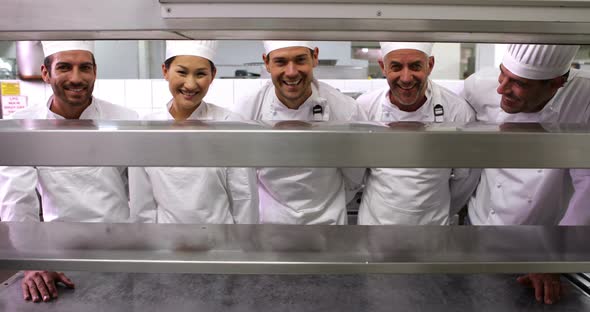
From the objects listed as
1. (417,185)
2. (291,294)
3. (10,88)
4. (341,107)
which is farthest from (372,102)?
(10,88)

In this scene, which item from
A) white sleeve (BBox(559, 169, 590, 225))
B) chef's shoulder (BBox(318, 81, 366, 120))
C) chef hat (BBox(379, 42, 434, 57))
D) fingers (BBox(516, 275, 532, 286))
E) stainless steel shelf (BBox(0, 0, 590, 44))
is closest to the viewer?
stainless steel shelf (BBox(0, 0, 590, 44))

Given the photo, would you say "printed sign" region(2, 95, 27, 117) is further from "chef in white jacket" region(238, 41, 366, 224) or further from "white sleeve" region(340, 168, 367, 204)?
"white sleeve" region(340, 168, 367, 204)

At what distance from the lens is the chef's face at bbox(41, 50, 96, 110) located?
1518 mm

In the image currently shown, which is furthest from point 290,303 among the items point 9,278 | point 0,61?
point 0,61

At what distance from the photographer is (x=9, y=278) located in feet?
3.68

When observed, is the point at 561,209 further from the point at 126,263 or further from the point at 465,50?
the point at 465,50

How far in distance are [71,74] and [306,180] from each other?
0.85m

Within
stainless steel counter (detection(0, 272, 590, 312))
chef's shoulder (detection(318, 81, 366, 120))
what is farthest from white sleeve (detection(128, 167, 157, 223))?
chef's shoulder (detection(318, 81, 366, 120))

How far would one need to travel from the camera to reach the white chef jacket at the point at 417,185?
1.62 m

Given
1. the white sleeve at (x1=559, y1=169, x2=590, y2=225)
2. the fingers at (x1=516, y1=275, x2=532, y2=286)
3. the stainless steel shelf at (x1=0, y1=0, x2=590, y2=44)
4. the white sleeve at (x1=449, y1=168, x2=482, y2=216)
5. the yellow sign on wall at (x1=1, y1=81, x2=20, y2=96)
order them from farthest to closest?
the yellow sign on wall at (x1=1, y1=81, x2=20, y2=96), the white sleeve at (x1=449, y1=168, x2=482, y2=216), the white sleeve at (x1=559, y1=169, x2=590, y2=225), the fingers at (x1=516, y1=275, x2=532, y2=286), the stainless steel shelf at (x1=0, y1=0, x2=590, y2=44)

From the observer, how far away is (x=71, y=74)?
59.9 inches

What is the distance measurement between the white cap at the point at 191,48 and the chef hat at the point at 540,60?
95 centimetres

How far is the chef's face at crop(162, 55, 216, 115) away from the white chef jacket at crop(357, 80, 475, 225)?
2.12 feet

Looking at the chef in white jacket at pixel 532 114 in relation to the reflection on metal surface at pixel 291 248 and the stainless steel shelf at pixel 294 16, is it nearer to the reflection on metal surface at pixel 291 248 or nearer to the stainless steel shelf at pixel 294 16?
the reflection on metal surface at pixel 291 248
